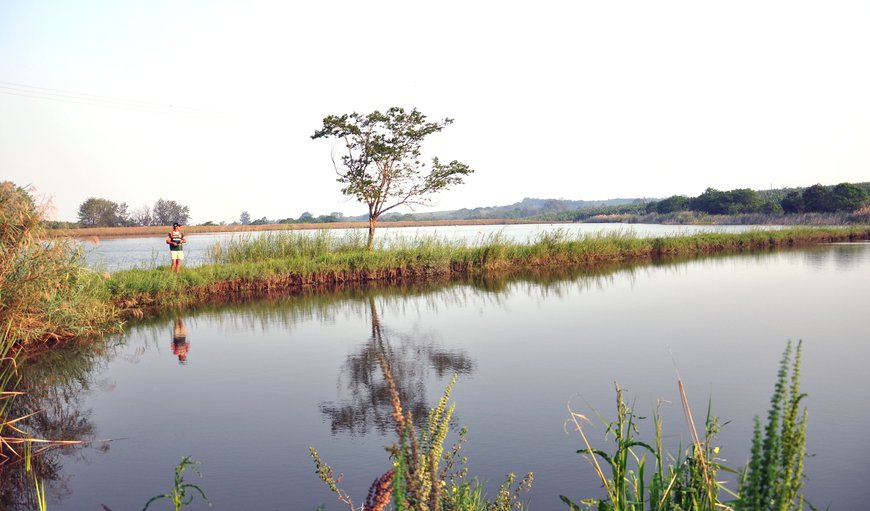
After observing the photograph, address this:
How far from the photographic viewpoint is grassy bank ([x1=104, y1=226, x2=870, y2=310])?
14320 mm

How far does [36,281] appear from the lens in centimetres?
896

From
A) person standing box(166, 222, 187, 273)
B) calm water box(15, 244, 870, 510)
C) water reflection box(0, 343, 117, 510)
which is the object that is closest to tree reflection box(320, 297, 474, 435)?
calm water box(15, 244, 870, 510)

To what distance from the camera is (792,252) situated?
998 inches

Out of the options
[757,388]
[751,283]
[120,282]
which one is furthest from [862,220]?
[120,282]

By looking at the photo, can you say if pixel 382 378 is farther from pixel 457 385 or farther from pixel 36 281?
pixel 36 281

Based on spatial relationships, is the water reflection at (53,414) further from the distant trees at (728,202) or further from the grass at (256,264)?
the distant trees at (728,202)

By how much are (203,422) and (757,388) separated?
5955 millimetres

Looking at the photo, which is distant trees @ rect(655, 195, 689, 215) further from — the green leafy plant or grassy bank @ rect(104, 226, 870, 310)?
the green leafy plant

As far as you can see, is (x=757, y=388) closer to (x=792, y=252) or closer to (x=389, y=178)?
(x=389, y=178)

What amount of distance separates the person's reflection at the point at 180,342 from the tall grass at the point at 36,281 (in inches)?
51.7

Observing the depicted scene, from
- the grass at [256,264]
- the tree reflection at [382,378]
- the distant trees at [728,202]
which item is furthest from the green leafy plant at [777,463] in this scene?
the distant trees at [728,202]

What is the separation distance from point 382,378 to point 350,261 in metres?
10.7

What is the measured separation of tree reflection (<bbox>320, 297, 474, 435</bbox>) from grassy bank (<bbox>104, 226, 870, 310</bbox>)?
6290 millimetres

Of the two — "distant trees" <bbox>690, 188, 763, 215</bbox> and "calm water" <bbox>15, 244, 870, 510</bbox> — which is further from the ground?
"distant trees" <bbox>690, 188, 763, 215</bbox>
